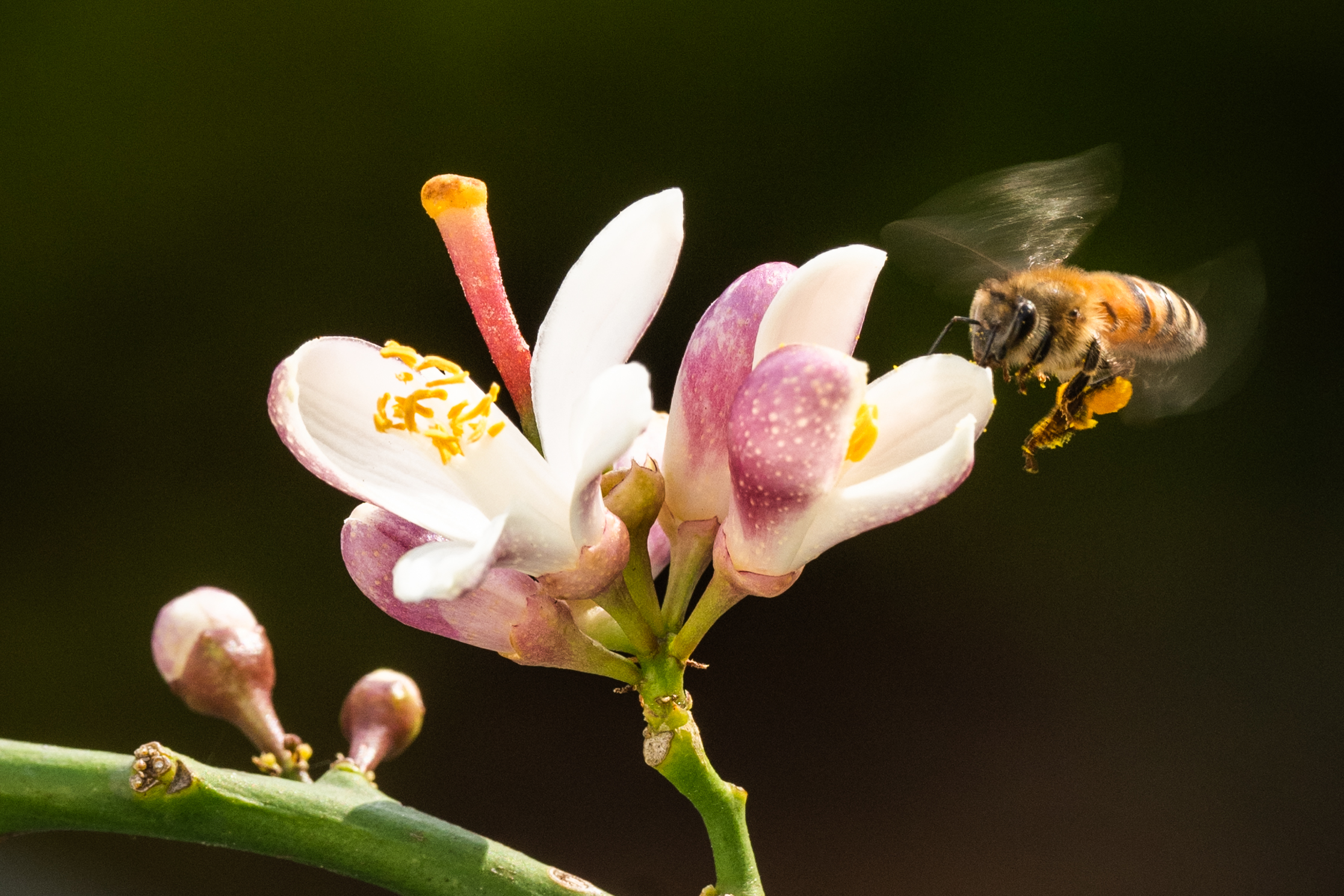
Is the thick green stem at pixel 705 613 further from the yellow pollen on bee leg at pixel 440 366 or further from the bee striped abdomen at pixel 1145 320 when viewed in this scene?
the bee striped abdomen at pixel 1145 320

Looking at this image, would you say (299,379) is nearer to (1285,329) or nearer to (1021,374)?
(1021,374)

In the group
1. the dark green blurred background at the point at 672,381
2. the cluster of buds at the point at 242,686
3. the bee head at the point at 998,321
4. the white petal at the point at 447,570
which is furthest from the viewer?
the dark green blurred background at the point at 672,381

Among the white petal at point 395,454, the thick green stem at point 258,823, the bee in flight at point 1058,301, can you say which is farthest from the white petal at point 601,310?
the bee in flight at point 1058,301

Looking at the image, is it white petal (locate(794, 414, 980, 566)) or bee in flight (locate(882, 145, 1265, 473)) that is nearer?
white petal (locate(794, 414, 980, 566))

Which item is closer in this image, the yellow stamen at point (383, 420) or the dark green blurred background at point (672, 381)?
the yellow stamen at point (383, 420)

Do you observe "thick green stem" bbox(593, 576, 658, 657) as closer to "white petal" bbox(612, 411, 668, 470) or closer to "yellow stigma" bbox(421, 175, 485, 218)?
"white petal" bbox(612, 411, 668, 470)

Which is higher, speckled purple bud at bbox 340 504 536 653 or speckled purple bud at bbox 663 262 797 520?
speckled purple bud at bbox 663 262 797 520

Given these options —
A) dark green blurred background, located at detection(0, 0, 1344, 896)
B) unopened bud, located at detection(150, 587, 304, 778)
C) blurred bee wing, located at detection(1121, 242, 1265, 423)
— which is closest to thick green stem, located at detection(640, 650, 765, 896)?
unopened bud, located at detection(150, 587, 304, 778)

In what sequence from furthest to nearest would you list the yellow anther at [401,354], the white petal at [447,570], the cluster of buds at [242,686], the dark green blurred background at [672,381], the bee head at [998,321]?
the dark green blurred background at [672,381], the bee head at [998,321], the cluster of buds at [242,686], the yellow anther at [401,354], the white petal at [447,570]
